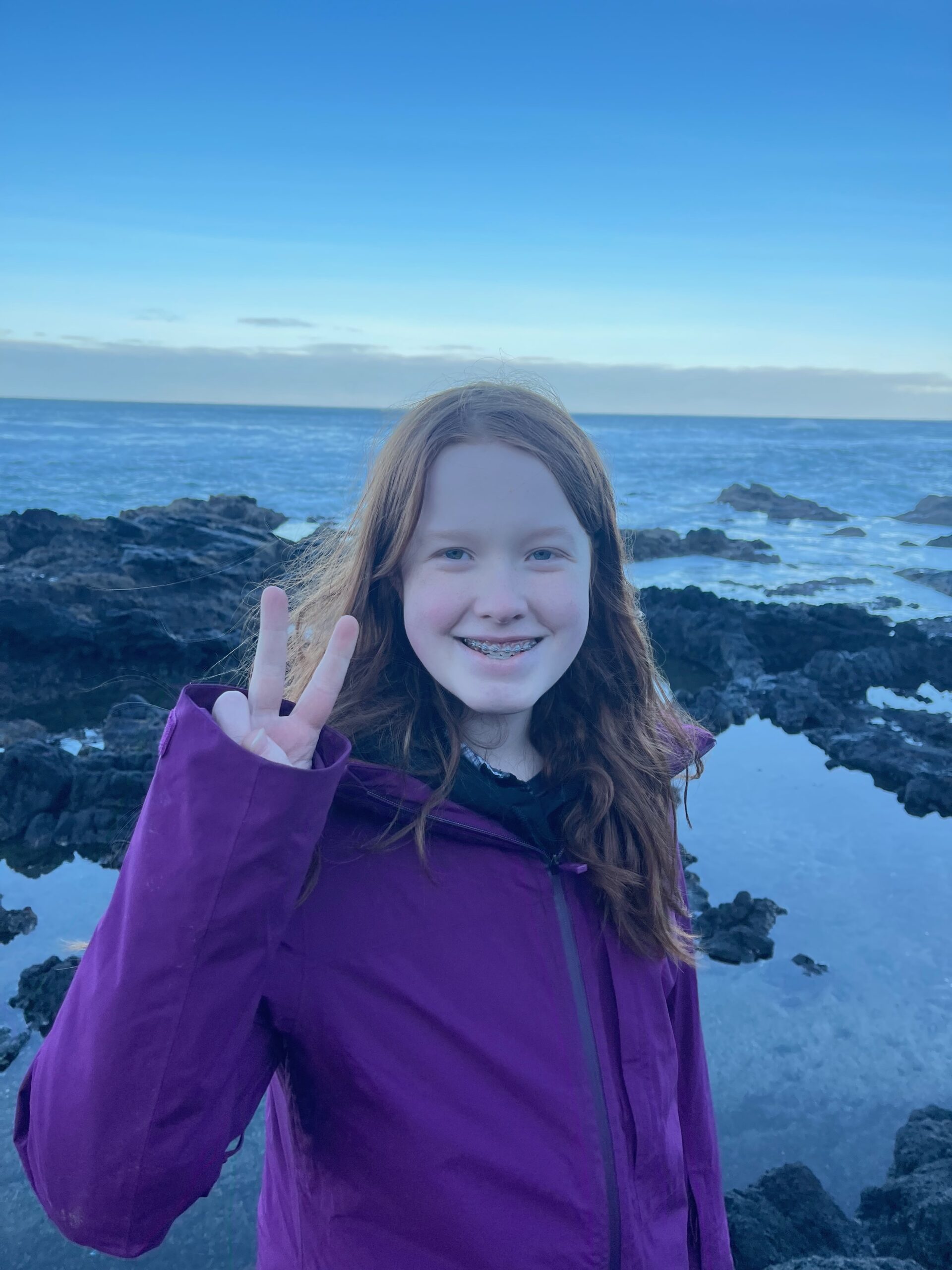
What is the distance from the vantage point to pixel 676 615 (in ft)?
34.1

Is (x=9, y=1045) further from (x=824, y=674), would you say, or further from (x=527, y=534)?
(x=824, y=674)

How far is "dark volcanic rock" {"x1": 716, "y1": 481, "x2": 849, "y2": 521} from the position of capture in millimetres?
24906

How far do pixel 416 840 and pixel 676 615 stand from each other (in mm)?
9200

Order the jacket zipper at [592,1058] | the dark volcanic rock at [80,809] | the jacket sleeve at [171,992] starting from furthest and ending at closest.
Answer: the dark volcanic rock at [80,809]
the jacket zipper at [592,1058]
the jacket sleeve at [171,992]

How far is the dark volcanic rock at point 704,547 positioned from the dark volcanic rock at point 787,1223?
1376cm

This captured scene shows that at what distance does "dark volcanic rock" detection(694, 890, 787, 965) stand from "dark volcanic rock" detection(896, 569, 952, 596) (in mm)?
11047

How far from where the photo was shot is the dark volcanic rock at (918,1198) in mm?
3059

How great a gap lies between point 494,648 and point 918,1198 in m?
2.87

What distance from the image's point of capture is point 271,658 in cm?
131

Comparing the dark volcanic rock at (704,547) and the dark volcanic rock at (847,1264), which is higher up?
the dark volcanic rock at (704,547)

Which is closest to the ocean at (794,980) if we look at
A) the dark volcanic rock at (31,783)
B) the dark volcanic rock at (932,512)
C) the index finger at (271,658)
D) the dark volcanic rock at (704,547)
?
the dark volcanic rock at (31,783)

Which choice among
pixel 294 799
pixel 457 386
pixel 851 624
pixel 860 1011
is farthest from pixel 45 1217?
pixel 851 624

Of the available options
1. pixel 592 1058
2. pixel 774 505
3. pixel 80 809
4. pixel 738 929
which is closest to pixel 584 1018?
pixel 592 1058

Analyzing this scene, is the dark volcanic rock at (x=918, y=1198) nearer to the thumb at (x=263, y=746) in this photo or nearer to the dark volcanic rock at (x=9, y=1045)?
the thumb at (x=263, y=746)
